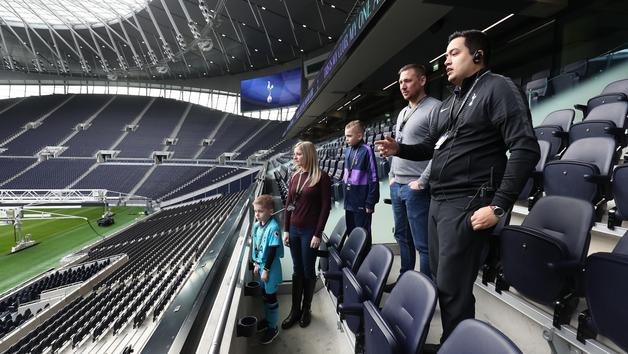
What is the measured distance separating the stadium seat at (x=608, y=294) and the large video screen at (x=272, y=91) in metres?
22.7

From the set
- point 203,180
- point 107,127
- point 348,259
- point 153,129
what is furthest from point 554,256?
point 107,127

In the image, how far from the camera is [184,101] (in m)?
32.5

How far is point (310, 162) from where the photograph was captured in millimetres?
2264

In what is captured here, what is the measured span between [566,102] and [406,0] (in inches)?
97.8

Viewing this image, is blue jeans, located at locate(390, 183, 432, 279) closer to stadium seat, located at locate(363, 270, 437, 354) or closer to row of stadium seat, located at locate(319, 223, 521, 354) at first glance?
row of stadium seat, located at locate(319, 223, 521, 354)

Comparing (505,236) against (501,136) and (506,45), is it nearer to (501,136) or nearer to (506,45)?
(501,136)

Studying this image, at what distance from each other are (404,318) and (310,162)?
4.18 feet

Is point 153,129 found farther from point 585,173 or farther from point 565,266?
point 565,266

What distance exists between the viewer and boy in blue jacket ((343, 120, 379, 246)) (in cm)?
250

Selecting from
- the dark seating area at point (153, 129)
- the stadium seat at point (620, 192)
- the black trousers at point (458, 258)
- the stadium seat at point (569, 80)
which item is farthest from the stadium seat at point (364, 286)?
the dark seating area at point (153, 129)

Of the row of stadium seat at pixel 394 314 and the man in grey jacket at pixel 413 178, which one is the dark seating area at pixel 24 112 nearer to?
the man in grey jacket at pixel 413 178

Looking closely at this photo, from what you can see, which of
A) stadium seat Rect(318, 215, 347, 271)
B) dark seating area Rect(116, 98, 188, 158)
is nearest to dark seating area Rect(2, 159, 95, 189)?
dark seating area Rect(116, 98, 188, 158)

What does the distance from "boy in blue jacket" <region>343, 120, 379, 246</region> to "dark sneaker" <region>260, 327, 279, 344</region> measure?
0.99 metres

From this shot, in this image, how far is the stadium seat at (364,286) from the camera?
147cm
